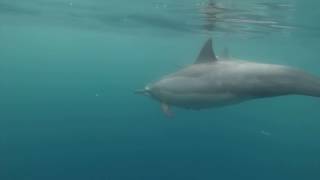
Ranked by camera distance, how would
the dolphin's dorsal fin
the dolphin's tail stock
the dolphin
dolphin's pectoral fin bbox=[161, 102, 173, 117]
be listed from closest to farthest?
the dolphin's tail stock → the dolphin → the dolphin's dorsal fin → dolphin's pectoral fin bbox=[161, 102, 173, 117]

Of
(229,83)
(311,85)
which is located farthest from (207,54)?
(311,85)

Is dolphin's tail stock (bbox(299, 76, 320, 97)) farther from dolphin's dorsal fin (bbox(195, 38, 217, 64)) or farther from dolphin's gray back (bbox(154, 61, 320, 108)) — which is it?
dolphin's dorsal fin (bbox(195, 38, 217, 64))

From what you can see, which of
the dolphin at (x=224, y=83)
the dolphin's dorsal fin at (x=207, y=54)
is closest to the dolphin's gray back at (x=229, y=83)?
the dolphin at (x=224, y=83)

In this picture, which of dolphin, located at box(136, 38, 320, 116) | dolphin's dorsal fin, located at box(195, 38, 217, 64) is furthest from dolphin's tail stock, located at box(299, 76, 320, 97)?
dolphin's dorsal fin, located at box(195, 38, 217, 64)

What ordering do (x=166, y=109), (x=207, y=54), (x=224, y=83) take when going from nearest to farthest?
(x=224, y=83), (x=207, y=54), (x=166, y=109)

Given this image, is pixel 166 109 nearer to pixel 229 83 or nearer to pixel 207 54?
pixel 207 54

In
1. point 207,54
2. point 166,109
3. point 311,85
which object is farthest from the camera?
point 166,109

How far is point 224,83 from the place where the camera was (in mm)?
9180

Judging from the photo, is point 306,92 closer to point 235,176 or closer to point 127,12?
point 127,12

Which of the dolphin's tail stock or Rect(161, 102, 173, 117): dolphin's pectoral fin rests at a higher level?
the dolphin's tail stock

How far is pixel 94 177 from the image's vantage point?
23875 mm

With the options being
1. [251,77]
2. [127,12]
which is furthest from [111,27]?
[251,77]

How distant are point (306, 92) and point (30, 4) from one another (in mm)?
20260

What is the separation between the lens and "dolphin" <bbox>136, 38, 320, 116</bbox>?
795cm
